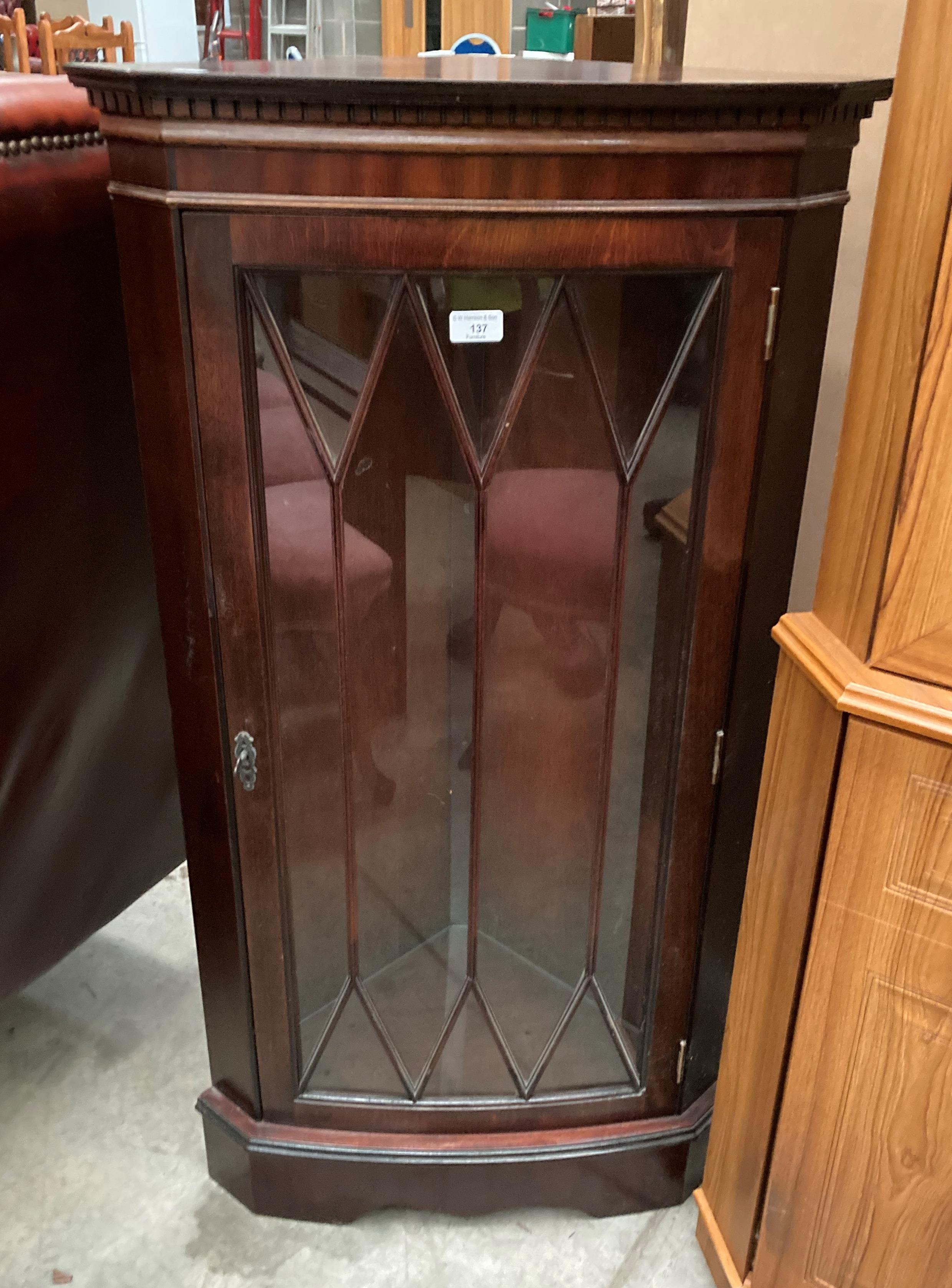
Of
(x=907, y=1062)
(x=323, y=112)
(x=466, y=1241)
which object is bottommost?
(x=466, y=1241)

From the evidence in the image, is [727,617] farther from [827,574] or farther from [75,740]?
[75,740]

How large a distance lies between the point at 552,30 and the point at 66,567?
10.8 feet

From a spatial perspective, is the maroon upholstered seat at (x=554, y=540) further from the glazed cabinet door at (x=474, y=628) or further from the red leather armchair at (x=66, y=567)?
the red leather armchair at (x=66, y=567)

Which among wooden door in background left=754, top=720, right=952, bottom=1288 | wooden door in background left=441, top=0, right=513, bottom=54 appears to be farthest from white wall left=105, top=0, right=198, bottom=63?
wooden door in background left=754, top=720, right=952, bottom=1288

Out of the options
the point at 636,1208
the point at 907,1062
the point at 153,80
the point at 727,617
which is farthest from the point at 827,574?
the point at 636,1208

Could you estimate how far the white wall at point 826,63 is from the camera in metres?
1.11

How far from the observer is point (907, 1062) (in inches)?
32.8

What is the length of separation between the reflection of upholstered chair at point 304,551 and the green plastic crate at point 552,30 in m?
3.21

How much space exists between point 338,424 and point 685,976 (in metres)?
0.65

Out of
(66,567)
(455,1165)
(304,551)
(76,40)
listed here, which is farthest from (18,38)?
(455,1165)

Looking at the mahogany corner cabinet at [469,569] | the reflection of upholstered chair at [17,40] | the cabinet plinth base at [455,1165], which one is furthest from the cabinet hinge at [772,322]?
the reflection of upholstered chair at [17,40]

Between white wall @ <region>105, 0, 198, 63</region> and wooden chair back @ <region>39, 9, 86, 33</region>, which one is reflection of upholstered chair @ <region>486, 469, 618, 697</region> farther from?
white wall @ <region>105, 0, 198, 63</region>

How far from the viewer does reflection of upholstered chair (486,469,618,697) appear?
34.9 inches

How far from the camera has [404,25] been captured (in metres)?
3.81
